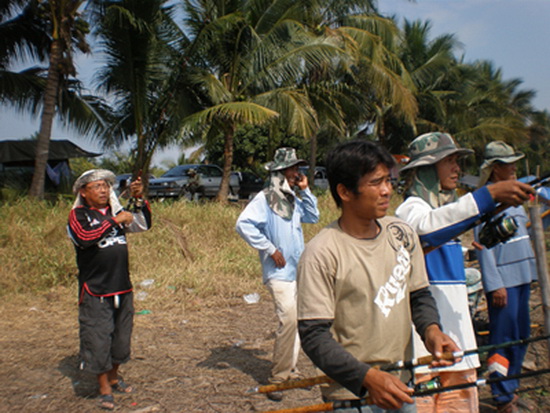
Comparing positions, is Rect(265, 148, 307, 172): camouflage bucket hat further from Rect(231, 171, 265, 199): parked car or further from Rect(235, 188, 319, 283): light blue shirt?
Rect(231, 171, 265, 199): parked car

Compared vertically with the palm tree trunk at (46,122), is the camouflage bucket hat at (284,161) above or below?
below

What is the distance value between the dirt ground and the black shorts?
39cm

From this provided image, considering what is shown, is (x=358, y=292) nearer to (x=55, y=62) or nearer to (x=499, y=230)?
(x=499, y=230)

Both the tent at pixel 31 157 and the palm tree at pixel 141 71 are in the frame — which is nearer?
the palm tree at pixel 141 71

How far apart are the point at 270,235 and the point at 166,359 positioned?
1.70 meters

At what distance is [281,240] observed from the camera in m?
4.47

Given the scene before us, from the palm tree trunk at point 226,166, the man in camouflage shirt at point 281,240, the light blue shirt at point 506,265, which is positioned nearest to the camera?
the light blue shirt at point 506,265

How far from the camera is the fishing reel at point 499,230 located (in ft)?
7.96

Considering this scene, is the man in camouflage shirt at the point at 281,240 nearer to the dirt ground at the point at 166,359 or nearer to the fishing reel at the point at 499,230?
the dirt ground at the point at 166,359

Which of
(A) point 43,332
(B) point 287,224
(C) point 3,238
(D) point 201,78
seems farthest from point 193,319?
(D) point 201,78

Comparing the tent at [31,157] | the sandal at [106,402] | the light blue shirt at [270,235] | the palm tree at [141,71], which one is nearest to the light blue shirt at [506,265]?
the light blue shirt at [270,235]

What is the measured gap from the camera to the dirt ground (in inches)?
162

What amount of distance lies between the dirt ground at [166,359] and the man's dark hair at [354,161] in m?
2.53

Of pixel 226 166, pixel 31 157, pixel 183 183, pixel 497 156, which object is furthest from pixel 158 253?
pixel 183 183
